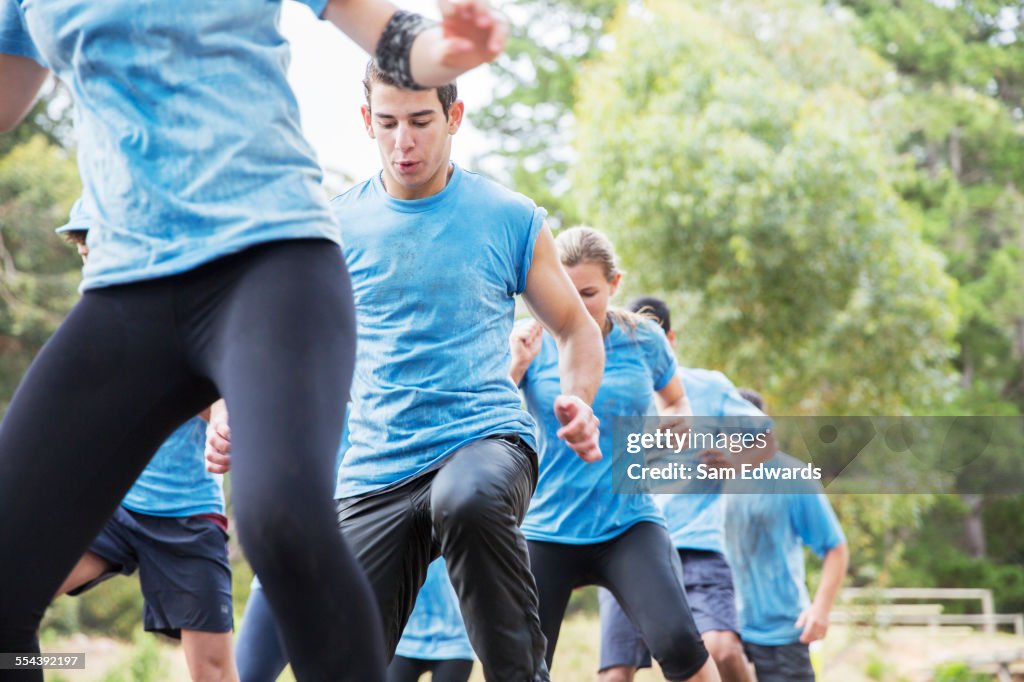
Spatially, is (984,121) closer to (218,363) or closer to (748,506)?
(748,506)

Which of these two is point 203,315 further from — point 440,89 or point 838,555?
point 838,555

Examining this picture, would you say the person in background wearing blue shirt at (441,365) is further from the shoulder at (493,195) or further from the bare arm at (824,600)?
the bare arm at (824,600)

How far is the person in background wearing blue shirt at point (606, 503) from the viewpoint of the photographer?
443cm

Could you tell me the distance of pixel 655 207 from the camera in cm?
1516

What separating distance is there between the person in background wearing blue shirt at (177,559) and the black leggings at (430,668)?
77 centimetres

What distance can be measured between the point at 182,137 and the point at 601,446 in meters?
2.95

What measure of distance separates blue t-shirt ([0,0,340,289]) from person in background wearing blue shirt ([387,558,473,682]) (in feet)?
11.3

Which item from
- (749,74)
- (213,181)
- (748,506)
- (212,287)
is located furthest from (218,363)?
(749,74)

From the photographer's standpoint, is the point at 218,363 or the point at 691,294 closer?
the point at 218,363

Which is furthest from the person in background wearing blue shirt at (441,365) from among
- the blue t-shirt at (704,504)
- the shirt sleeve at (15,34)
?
the blue t-shirt at (704,504)

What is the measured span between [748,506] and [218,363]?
542cm

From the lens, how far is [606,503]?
467 cm

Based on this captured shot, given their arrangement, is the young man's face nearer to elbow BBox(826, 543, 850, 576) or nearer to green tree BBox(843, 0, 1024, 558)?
elbow BBox(826, 543, 850, 576)

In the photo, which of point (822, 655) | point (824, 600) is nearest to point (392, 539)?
point (824, 600)
